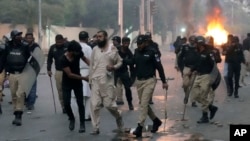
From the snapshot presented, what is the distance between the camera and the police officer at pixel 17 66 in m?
10.1

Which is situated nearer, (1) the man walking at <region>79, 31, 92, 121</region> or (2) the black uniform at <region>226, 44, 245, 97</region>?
(1) the man walking at <region>79, 31, 92, 121</region>

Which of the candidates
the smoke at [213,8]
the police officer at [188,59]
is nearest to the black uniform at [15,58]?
the police officer at [188,59]

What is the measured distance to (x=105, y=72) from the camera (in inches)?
353

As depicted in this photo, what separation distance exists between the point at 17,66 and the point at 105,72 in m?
2.09

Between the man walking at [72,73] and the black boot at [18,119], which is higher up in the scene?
the man walking at [72,73]

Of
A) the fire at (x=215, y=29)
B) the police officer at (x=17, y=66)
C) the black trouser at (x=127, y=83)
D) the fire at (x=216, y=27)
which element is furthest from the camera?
the fire at (x=215, y=29)

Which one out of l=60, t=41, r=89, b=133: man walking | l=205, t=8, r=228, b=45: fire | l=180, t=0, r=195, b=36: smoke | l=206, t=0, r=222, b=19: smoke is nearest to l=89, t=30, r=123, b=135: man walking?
l=60, t=41, r=89, b=133: man walking

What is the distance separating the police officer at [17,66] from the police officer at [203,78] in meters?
3.30

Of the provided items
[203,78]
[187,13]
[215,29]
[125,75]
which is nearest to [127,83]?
[125,75]

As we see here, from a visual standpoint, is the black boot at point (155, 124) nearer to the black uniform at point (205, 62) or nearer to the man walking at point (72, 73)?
the man walking at point (72, 73)

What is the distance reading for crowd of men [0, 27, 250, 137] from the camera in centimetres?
889

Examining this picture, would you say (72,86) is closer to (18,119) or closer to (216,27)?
(18,119)

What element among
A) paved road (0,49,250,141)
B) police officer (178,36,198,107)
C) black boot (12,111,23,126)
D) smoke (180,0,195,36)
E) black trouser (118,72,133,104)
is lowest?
paved road (0,49,250,141)

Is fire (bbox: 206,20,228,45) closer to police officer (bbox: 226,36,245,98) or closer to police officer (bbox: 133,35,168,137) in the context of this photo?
police officer (bbox: 226,36,245,98)
